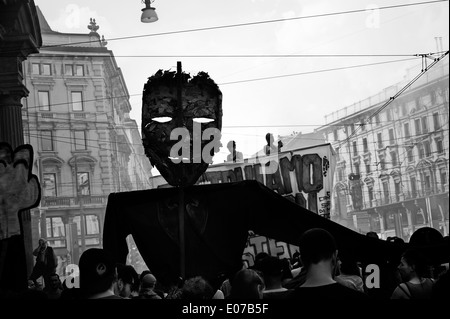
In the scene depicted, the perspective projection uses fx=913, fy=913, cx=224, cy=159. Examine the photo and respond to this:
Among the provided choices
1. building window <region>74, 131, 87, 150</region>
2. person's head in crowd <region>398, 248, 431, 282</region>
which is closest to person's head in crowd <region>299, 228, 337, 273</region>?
person's head in crowd <region>398, 248, 431, 282</region>

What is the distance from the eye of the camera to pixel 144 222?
6.87m

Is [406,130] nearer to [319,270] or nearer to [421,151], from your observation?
[421,151]

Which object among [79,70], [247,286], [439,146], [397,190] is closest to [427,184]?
[439,146]

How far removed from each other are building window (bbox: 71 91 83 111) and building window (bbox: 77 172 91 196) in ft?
12.3

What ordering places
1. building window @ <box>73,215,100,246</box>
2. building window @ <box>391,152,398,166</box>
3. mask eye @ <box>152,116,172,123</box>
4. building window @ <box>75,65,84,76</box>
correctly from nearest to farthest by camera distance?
mask eye @ <box>152,116,172,123</box>
building window @ <box>73,215,100,246</box>
building window @ <box>75,65,84,76</box>
building window @ <box>391,152,398,166</box>

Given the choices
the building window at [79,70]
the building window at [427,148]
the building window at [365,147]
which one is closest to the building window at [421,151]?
the building window at [427,148]

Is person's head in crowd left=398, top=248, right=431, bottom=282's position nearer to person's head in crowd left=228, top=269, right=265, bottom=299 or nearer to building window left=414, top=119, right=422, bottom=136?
person's head in crowd left=228, top=269, right=265, bottom=299

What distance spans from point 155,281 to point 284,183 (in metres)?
10.7

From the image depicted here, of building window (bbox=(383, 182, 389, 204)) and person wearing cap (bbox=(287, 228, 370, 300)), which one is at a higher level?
building window (bbox=(383, 182, 389, 204))

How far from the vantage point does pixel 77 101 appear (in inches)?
2002

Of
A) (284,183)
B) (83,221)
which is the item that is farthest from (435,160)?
(284,183)

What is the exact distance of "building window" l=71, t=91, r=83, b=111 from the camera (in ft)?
166

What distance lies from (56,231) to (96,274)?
150 ft
